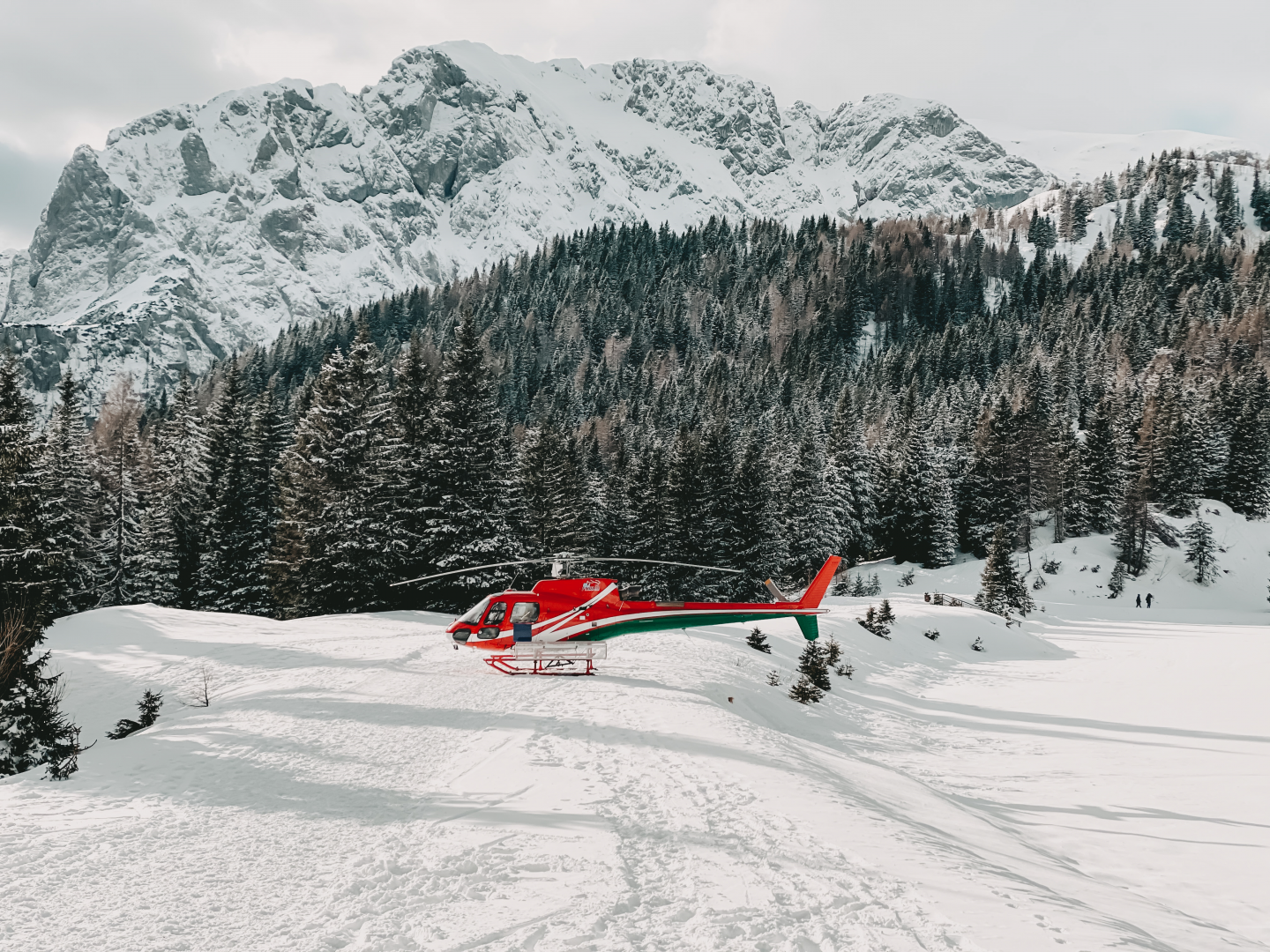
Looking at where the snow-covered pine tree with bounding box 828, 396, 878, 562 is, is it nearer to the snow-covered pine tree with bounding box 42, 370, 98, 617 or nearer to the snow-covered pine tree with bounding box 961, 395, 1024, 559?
the snow-covered pine tree with bounding box 961, 395, 1024, 559

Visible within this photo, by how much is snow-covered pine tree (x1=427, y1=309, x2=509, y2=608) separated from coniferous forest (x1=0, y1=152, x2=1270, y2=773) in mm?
122

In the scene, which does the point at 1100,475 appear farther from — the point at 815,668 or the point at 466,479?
the point at 466,479

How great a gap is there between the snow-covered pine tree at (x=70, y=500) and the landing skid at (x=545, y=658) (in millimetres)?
24533

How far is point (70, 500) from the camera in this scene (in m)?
35.0

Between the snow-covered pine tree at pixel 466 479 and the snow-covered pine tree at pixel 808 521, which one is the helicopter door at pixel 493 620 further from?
the snow-covered pine tree at pixel 808 521

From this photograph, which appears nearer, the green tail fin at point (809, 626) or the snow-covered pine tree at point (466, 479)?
the green tail fin at point (809, 626)

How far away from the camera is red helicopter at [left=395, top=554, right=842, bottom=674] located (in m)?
15.2

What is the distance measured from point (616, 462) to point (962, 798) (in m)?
55.1

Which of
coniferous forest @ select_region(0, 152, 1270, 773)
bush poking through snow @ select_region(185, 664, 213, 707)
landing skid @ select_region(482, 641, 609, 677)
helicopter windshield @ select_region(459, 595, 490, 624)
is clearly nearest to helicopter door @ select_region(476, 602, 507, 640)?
helicopter windshield @ select_region(459, 595, 490, 624)

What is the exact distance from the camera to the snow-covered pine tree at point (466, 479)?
1102 inches

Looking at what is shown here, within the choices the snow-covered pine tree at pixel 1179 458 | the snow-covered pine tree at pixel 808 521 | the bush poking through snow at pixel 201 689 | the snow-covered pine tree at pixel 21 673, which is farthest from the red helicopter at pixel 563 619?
the snow-covered pine tree at pixel 1179 458

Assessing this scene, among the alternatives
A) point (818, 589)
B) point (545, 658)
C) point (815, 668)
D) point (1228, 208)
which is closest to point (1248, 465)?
point (815, 668)

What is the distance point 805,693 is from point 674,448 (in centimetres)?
4219

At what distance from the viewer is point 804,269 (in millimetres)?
163500
